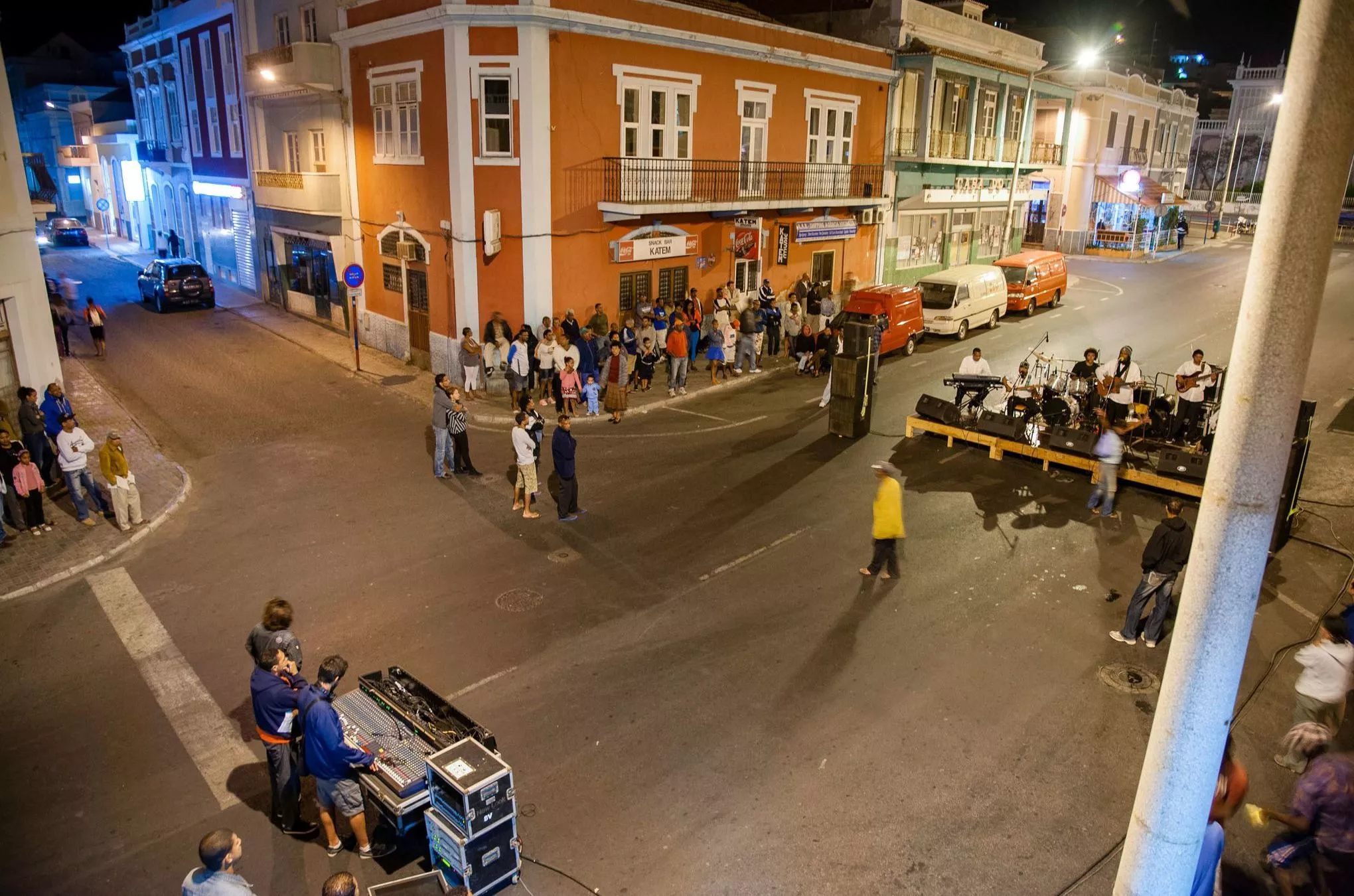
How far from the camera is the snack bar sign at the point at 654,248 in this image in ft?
67.4

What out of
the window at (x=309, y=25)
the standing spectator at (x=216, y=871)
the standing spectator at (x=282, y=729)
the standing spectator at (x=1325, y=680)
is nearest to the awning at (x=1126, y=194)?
the window at (x=309, y=25)

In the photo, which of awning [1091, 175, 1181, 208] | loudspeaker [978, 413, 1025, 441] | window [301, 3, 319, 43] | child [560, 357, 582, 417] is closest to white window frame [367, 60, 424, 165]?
window [301, 3, 319, 43]

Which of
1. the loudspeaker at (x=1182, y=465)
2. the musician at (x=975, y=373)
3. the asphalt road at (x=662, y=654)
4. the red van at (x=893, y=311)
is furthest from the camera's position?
the red van at (x=893, y=311)

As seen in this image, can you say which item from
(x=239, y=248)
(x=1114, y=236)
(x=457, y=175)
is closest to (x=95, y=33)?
(x=239, y=248)

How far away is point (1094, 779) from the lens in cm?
754

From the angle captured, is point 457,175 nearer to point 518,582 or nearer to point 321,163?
point 321,163

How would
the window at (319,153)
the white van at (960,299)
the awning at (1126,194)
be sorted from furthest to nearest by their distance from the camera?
the awning at (1126,194), the white van at (960,299), the window at (319,153)

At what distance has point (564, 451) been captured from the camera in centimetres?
1220

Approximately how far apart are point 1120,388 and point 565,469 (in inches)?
389

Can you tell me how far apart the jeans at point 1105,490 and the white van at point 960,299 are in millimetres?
11849

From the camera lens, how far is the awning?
1812 inches

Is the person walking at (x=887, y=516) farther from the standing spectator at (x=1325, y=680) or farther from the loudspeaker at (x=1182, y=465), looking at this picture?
the loudspeaker at (x=1182, y=465)

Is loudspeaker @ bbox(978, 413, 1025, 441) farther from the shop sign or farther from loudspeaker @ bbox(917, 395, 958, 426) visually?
the shop sign

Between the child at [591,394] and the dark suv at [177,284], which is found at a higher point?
the dark suv at [177,284]
